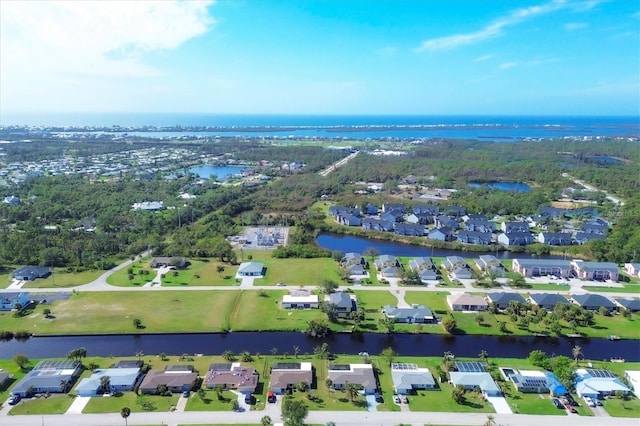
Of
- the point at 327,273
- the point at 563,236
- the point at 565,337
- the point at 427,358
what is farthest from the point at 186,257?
the point at 563,236

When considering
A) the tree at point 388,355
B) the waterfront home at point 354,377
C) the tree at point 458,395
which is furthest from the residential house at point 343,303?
the tree at point 458,395

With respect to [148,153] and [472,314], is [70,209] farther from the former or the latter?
[148,153]

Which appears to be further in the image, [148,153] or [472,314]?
[148,153]

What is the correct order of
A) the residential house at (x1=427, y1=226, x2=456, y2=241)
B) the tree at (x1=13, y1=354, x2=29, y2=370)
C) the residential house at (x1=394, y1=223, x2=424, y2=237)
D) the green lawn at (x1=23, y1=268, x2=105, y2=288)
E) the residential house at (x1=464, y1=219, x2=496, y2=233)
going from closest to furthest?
1. the tree at (x1=13, y1=354, x2=29, y2=370)
2. the green lawn at (x1=23, y1=268, x2=105, y2=288)
3. the residential house at (x1=427, y1=226, x2=456, y2=241)
4. the residential house at (x1=394, y1=223, x2=424, y2=237)
5. the residential house at (x1=464, y1=219, x2=496, y2=233)

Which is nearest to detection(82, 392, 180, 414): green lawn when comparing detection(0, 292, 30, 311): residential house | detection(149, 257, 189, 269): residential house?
detection(0, 292, 30, 311): residential house

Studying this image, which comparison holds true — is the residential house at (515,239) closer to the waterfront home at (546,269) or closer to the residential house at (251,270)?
the waterfront home at (546,269)

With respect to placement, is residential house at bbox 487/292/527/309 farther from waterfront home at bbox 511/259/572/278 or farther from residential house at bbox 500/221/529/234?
residential house at bbox 500/221/529/234

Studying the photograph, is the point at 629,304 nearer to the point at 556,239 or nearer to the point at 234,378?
the point at 556,239
